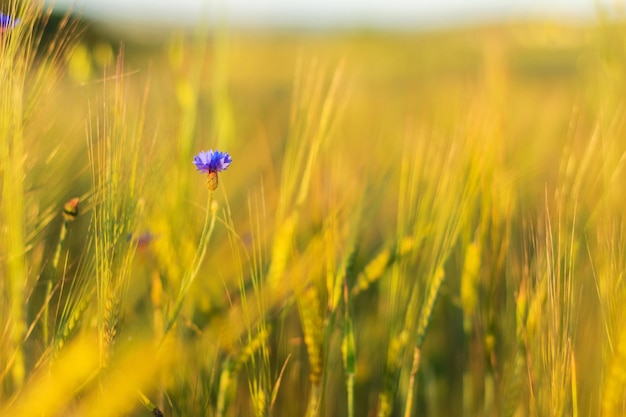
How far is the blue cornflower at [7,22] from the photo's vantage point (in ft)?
1.64

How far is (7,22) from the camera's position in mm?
501

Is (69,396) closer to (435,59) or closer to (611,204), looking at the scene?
(611,204)

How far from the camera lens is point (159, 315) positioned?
2.40ft

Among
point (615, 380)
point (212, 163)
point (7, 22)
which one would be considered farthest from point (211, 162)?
point (615, 380)

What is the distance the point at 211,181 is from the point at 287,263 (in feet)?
0.84

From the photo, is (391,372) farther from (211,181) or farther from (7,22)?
(7,22)

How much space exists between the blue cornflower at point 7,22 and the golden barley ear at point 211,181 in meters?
0.19

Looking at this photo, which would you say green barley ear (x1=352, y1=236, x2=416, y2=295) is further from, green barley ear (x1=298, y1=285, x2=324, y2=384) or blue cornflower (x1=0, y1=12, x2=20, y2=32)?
blue cornflower (x1=0, y1=12, x2=20, y2=32)

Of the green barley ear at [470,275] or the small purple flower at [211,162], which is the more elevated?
the small purple flower at [211,162]

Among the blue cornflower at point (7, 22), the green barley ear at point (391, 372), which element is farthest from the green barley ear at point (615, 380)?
the blue cornflower at point (7, 22)

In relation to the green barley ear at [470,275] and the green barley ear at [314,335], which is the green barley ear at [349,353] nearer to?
the green barley ear at [314,335]

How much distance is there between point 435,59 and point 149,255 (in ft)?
18.9

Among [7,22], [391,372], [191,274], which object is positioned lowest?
[391,372]

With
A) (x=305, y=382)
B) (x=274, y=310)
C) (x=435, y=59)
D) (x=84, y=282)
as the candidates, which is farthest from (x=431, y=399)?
(x=435, y=59)
